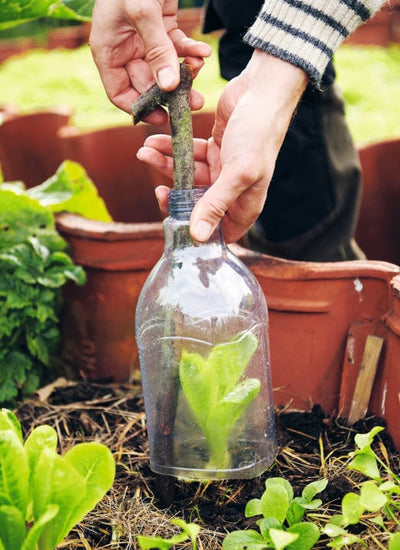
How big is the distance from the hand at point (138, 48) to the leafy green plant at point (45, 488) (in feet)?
2.32

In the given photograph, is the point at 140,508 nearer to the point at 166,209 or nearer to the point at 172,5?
the point at 166,209

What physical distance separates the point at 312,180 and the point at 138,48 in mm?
823

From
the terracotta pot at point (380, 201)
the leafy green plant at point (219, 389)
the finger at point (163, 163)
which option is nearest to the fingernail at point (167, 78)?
the finger at point (163, 163)

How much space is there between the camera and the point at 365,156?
8.46 feet

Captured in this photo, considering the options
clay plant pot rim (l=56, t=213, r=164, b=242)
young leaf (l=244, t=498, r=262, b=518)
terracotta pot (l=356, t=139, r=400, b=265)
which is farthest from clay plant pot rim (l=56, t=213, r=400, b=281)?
terracotta pot (l=356, t=139, r=400, b=265)

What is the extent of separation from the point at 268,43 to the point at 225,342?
0.60 metres

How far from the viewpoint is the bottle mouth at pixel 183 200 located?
52.4 inches

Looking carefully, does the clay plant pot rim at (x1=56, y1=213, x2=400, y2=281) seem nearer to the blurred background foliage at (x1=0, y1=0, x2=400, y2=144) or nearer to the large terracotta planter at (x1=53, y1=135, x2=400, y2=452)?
the large terracotta planter at (x1=53, y1=135, x2=400, y2=452)

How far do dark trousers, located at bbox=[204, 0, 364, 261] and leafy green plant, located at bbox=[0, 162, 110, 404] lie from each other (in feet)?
2.44

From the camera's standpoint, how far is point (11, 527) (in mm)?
1061

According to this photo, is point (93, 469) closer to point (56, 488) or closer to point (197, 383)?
point (56, 488)

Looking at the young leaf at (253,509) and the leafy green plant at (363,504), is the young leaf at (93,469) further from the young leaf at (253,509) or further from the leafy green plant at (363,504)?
the leafy green plant at (363,504)

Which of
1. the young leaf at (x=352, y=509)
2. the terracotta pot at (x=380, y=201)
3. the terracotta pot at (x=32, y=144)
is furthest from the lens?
the terracotta pot at (x=32, y=144)

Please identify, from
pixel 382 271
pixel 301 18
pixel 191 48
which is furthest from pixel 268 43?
pixel 382 271
